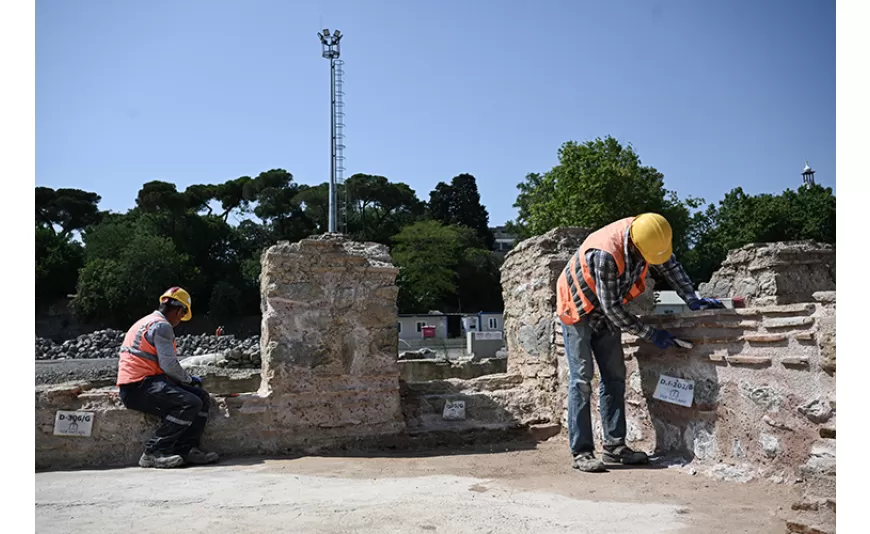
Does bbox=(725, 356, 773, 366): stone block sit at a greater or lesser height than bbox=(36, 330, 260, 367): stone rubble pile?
greater

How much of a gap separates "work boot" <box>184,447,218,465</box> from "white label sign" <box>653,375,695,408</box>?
3.27 m

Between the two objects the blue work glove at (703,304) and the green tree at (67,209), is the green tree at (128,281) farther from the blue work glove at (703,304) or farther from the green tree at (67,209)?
the blue work glove at (703,304)

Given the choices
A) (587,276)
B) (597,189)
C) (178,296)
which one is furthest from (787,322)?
(597,189)

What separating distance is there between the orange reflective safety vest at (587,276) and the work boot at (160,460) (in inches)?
117

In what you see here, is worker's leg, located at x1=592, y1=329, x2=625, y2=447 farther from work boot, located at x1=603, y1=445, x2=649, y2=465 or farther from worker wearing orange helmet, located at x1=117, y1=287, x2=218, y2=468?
worker wearing orange helmet, located at x1=117, y1=287, x2=218, y2=468

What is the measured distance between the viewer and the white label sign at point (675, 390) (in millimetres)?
4102

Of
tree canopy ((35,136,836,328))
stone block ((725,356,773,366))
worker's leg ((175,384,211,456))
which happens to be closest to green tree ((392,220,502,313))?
tree canopy ((35,136,836,328))

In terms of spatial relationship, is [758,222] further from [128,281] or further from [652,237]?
[128,281]

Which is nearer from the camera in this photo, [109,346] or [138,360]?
[138,360]

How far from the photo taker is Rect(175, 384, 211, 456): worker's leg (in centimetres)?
467

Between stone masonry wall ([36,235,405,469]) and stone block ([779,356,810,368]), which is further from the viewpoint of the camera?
stone masonry wall ([36,235,405,469])

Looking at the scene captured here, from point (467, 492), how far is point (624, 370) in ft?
4.90

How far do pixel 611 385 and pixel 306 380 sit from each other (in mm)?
2482

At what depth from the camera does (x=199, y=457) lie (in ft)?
15.3
